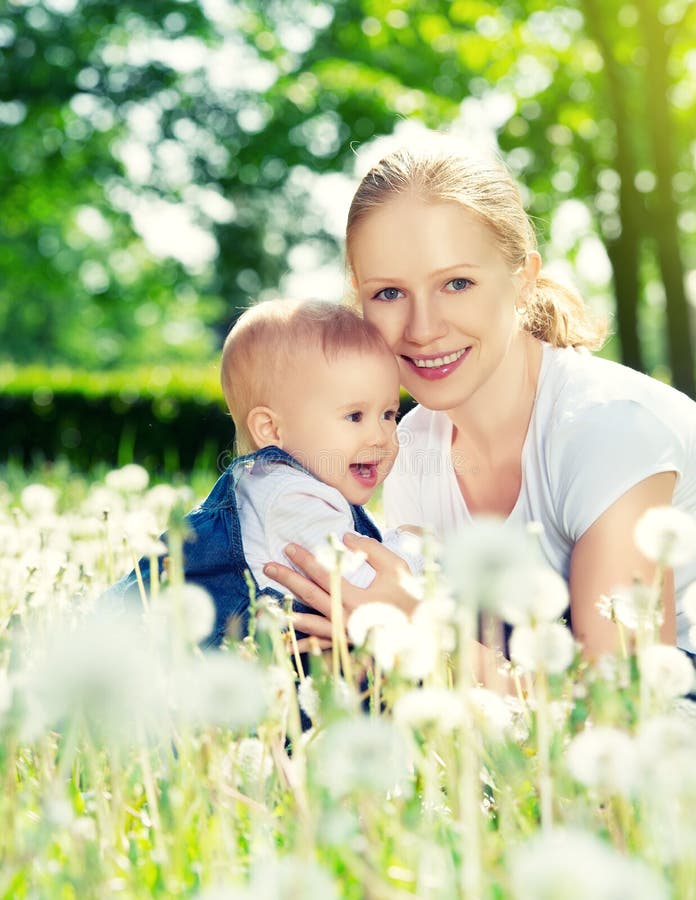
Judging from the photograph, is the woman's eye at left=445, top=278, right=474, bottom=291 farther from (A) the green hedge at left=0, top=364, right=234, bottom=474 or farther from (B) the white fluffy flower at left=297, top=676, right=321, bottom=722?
(A) the green hedge at left=0, top=364, right=234, bottom=474

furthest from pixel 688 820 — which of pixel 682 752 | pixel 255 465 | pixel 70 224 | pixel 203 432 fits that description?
pixel 70 224

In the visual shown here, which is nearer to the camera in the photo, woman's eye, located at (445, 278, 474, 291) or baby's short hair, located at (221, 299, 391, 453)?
baby's short hair, located at (221, 299, 391, 453)

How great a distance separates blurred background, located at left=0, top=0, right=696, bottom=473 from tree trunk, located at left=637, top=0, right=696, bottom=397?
29 millimetres

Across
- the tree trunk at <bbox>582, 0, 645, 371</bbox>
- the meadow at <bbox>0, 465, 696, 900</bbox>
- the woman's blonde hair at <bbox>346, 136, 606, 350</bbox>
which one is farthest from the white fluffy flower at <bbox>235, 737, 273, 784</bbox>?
the tree trunk at <bbox>582, 0, 645, 371</bbox>

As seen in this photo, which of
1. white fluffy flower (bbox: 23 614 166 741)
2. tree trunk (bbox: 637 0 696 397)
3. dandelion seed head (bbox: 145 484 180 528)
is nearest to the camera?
white fluffy flower (bbox: 23 614 166 741)

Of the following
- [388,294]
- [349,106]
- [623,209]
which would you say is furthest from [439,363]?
[349,106]

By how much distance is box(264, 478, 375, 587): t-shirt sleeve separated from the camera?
2.90 metres

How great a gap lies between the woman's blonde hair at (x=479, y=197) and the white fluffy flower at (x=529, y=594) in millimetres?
2097

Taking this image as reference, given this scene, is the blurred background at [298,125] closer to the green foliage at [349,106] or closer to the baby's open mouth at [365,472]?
the green foliage at [349,106]

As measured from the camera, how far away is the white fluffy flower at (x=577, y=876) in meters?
0.90

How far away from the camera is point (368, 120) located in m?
19.7

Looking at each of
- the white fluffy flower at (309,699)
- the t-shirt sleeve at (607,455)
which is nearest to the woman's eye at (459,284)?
the t-shirt sleeve at (607,455)

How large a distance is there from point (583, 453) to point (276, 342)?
0.95 metres

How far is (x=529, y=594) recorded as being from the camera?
125 centimetres
